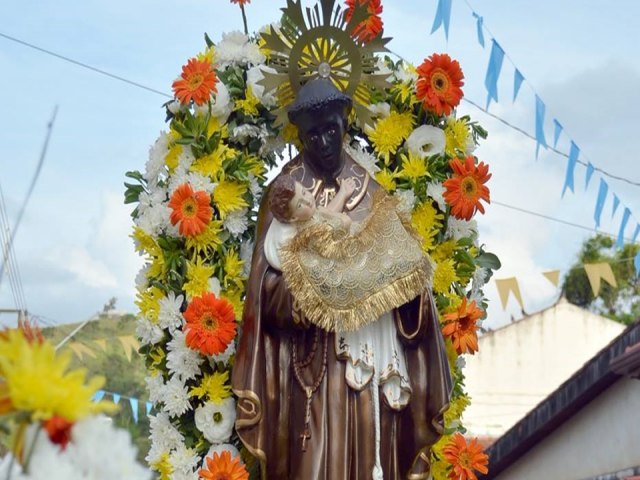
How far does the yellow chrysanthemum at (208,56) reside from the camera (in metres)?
6.91

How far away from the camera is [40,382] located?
1.10 meters

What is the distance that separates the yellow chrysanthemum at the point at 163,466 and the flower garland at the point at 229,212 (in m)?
0.01

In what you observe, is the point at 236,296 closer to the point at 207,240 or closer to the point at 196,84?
the point at 207,240

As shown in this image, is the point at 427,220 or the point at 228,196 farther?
the point at 427,220

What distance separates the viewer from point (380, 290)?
566 centimetres

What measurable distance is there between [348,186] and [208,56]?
1418mm

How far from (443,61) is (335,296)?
6.62 ft

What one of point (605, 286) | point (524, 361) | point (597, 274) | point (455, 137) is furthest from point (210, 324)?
point (605, 286)

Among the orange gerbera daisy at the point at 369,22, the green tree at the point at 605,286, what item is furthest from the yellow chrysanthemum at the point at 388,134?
the green tree at the point at 605,286

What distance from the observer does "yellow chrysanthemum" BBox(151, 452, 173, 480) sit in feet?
20.5

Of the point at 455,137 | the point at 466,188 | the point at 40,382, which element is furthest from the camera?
the point at 455,137

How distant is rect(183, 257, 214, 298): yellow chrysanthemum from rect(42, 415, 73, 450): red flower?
5.18 m

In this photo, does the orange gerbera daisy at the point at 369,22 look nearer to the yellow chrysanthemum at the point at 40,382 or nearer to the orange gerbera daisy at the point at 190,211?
the orange gerbera daisy at the point at 190,211

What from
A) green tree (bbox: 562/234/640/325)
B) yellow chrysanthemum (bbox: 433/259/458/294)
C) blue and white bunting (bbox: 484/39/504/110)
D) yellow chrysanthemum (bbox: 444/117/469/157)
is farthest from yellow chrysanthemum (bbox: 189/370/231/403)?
green tree (bbox: 562/234/640/325)
